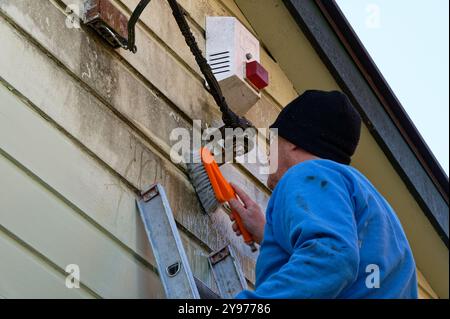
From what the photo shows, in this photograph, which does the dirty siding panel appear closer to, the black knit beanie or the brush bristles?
the brush bristles

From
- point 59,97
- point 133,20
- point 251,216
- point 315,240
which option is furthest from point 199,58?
point 315,240

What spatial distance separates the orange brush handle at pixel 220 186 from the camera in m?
3.48

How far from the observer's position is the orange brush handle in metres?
3.48

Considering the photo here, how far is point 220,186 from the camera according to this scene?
3504mm

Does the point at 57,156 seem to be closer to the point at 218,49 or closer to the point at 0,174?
the point at 0,174

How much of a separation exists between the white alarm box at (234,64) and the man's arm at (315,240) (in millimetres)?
1339

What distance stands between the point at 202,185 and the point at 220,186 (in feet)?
0.21

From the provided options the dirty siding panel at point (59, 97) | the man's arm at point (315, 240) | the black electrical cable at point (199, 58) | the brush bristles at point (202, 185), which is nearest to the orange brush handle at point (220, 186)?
the brush bristles at point (202, 185)

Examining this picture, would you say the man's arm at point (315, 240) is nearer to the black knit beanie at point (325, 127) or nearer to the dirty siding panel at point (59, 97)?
the black knit beanie at point (325, 127)

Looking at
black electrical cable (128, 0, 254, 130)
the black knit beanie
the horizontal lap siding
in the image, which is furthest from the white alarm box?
the black knit beanie

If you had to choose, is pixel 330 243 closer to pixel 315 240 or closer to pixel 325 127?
pixel 315 240
